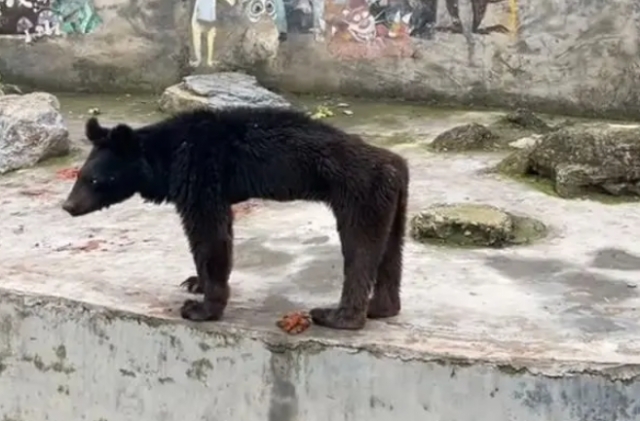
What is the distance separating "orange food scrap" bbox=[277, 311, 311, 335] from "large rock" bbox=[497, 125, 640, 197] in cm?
276

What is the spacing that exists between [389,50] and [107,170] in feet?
17.6

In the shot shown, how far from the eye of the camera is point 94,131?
5191mm

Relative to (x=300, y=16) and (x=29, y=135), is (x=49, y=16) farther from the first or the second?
(x=29, y=135)

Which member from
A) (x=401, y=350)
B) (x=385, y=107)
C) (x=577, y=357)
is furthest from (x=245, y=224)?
(x=385, y=107)

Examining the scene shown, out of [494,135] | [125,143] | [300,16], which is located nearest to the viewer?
[125,143]

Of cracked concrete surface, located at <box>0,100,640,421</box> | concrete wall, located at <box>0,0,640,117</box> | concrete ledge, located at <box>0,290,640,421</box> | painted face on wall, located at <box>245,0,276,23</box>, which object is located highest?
painted face on wall, located at <box>245,0,276,23</box>

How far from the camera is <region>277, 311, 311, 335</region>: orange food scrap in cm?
512

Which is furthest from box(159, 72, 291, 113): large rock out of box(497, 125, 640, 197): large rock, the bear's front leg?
the bear's front leg

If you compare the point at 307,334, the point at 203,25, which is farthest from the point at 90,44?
the point at 307,334

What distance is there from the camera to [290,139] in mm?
5090

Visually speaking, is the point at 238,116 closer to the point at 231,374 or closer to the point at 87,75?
the point at 231,374

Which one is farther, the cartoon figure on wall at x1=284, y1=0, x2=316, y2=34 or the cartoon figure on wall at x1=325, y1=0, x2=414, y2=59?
the cartoon figure on wall at x1=284, y1=0, x2=316, y2=34

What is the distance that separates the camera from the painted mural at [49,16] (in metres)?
10.8

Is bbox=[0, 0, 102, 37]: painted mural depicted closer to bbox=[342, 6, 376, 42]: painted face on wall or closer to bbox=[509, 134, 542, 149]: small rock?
bbox=[342, 6, 376, 42]: painted face on wall
